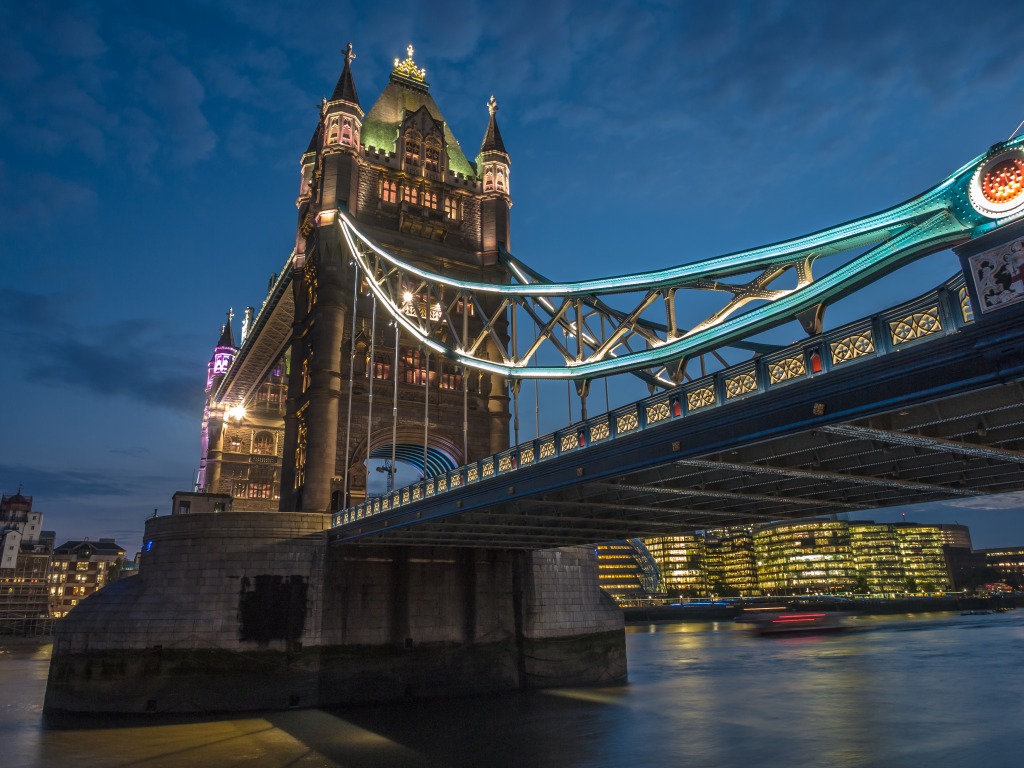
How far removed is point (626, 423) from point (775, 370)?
168 inches

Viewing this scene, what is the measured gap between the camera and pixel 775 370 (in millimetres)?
13312

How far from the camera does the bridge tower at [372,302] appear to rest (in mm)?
38500

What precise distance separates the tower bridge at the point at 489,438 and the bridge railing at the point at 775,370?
0.16 ft

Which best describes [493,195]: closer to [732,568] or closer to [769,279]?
[769,279]

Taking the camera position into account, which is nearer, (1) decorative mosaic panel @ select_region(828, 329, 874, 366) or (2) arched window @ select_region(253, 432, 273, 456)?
(1) decorative mosaic panel @ select_region(828, 329, 874, 366)

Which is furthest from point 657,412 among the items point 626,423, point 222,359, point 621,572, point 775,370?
point 621,572

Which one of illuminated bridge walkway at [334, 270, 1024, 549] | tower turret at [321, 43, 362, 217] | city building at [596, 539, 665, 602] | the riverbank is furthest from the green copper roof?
city building at [596, 539, 665, 602]

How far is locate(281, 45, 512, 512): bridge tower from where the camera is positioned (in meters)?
38.5

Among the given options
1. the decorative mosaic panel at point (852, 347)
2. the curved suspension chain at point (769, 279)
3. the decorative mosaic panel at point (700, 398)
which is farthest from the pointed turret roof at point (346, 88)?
the decorative mosaic panel at point (852, 347)

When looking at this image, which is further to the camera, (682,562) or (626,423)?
(682,562)

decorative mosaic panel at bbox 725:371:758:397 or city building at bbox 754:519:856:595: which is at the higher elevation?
city building at bbox 754:519:856:595

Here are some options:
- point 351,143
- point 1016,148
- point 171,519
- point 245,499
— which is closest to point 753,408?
point 1016,148

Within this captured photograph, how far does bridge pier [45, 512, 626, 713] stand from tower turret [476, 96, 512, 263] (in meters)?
19.5

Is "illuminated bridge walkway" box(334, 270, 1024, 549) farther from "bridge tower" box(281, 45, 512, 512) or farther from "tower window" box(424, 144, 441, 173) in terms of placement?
"tower window" box(424, 144, 441, 173)
